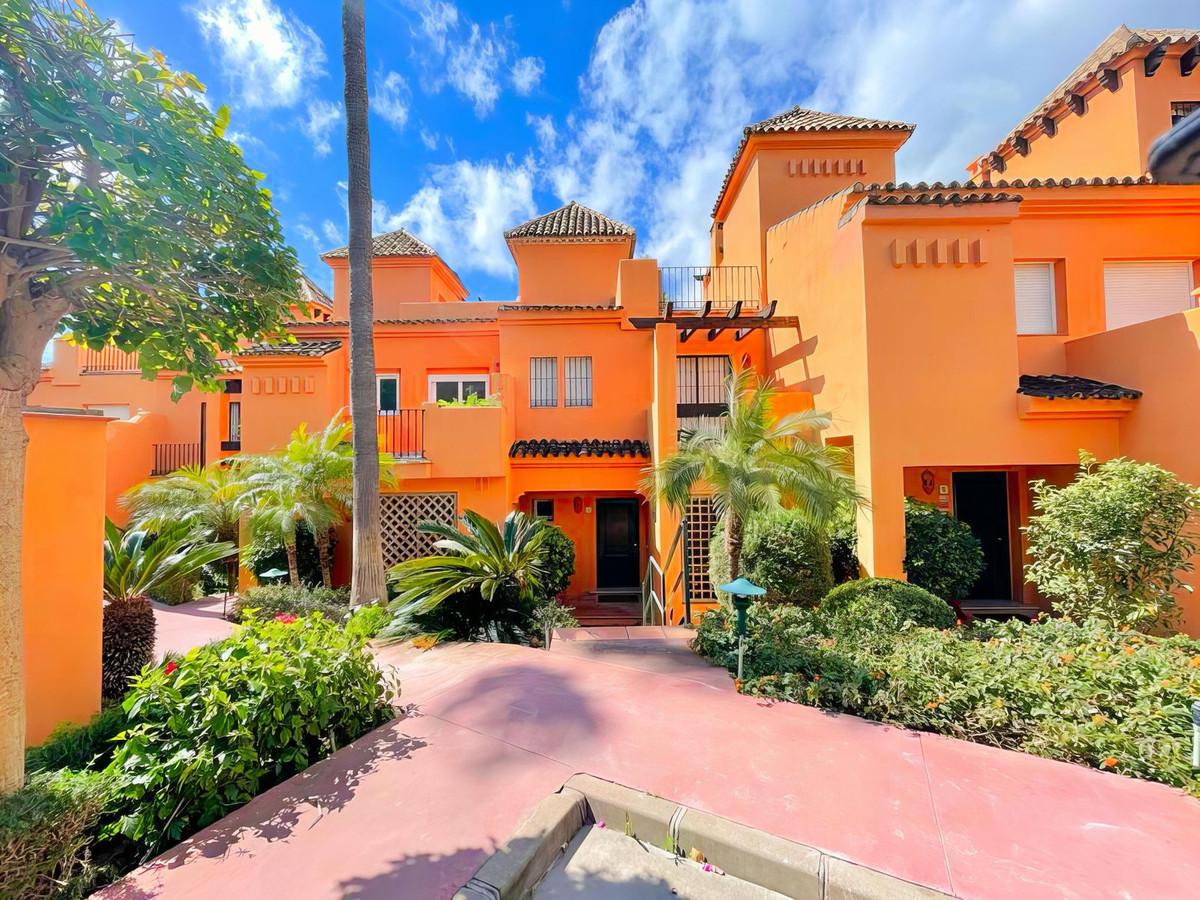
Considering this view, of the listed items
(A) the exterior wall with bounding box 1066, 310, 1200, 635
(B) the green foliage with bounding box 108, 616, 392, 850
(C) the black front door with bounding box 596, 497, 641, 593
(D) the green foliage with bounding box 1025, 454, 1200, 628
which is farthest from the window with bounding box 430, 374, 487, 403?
(A) the exterior wall with bounding box 1066, 310, 1200, 635

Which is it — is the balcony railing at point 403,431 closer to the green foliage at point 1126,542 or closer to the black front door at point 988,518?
the green foliage at point 1126,542

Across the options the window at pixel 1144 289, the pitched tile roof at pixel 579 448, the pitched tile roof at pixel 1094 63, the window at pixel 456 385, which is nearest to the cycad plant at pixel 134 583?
the pitched tile roof at pixel 579 448

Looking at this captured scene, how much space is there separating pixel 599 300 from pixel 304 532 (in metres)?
10.1

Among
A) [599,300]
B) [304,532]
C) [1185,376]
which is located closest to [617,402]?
[599,300]

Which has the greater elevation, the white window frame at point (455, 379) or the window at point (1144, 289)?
the window at point (1144, 289)

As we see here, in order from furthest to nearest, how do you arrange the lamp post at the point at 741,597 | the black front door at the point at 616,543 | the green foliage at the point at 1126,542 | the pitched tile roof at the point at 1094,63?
1. the black front door at the point at 616,543
2. the pitched tile roof at the point at 1094,63
3. the green foliage at the point at 1126,542
4. the lamp post at the point at 741,597

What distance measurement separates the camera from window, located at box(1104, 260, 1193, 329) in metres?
9.52

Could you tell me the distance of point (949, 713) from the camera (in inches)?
174

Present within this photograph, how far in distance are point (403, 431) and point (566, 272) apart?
7157mm

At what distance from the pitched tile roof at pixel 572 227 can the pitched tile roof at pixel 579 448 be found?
6.62m

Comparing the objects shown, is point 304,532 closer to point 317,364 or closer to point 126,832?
point 317,364

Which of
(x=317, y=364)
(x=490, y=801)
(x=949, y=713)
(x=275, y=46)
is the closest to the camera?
(x=490, y=801)

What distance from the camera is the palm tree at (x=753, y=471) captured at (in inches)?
288

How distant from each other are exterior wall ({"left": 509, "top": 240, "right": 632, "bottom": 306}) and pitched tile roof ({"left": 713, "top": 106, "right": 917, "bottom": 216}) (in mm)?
4431
